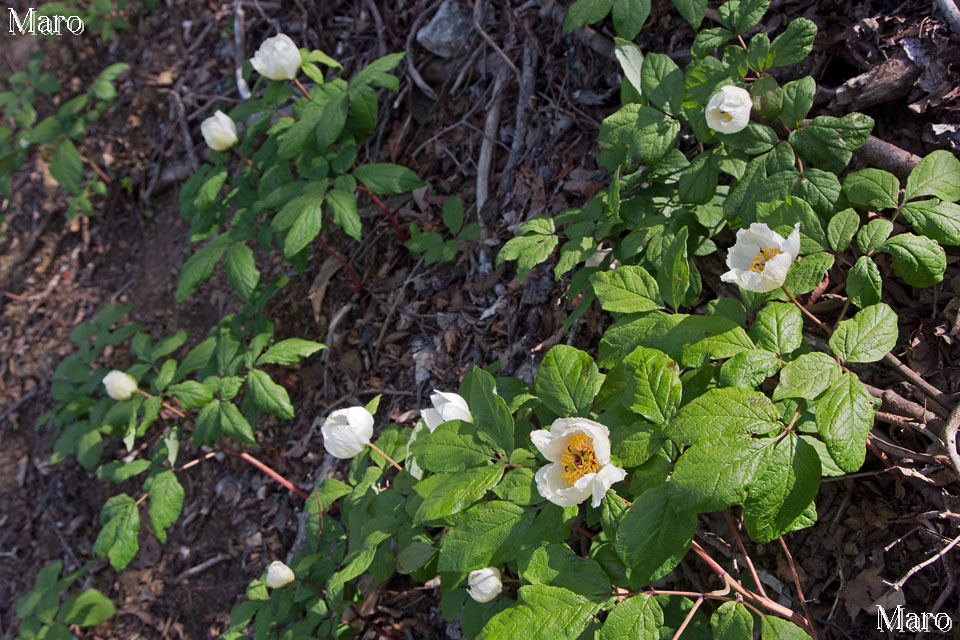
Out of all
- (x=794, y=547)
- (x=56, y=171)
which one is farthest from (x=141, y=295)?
(x=794, y=547)

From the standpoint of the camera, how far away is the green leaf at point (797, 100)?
6.02ft

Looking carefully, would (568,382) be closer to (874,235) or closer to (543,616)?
(543,616)

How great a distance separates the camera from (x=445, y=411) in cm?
188

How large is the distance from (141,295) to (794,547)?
4.00 m

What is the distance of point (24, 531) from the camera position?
4004mm

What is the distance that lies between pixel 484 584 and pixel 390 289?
1755 mm

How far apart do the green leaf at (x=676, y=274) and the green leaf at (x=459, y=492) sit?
643 millimetres

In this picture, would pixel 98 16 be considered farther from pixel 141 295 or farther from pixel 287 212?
pixel 287 212

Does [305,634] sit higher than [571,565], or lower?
lower

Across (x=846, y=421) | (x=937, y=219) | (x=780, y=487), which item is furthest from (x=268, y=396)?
(x=937, y=219)

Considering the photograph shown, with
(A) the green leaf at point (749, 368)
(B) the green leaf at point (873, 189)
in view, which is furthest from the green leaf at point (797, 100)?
(A) the green leaf at point (749, 368)

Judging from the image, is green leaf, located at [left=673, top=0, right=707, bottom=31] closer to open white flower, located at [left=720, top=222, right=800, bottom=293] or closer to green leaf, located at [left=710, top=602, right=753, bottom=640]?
open white flower, located at [left=720, top=222, right=800, bottom=293]

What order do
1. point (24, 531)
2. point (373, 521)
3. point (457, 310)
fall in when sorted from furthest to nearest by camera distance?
point (24, 531) → point (457, 310) → point (373, 521)

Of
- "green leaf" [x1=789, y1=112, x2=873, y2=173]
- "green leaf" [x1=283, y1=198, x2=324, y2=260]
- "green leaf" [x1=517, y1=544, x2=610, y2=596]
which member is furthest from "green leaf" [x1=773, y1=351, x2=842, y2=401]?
"green leaf" [x1=283, y1=198, x2=324, y2=260]
